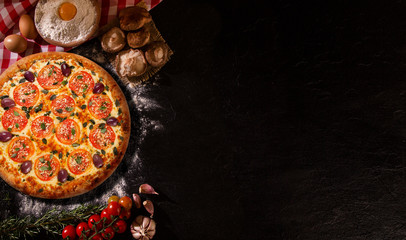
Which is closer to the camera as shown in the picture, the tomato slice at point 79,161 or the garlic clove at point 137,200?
the tomato slice at point 79,161

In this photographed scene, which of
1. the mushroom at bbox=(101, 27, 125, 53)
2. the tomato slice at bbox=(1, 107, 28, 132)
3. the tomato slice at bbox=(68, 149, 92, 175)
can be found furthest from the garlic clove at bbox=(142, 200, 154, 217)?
the mushroom at bbox=(101, 27, 125, 53)

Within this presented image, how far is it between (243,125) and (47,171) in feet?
6.10

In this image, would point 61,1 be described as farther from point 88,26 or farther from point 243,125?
point 243,125

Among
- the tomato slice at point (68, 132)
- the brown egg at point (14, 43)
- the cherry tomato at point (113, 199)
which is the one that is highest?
the brown egg at point (14, 43)

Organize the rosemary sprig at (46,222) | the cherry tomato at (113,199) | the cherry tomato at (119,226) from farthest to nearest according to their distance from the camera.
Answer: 1. the cherry tomato at (113,199)
2. the cherry tomato at (119,226)
3. the rosemary sprig at (46,222)

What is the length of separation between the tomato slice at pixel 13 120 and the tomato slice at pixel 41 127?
11cm

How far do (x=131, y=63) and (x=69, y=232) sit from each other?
1.62m

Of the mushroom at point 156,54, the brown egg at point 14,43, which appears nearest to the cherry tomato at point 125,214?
the mushroom at point 156,54

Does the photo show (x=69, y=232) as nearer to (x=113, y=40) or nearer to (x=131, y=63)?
(x=131, y=63)

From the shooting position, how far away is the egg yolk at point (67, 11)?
3.06 metres

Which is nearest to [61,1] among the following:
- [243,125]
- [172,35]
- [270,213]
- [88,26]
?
[88,26]

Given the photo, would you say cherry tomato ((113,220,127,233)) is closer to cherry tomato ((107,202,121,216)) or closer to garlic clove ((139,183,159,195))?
cherry tomato ((107,202,121,216))

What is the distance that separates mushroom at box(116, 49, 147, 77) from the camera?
10.4 ft

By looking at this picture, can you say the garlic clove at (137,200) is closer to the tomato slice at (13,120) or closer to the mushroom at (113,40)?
the tomato slice at (13,120)
